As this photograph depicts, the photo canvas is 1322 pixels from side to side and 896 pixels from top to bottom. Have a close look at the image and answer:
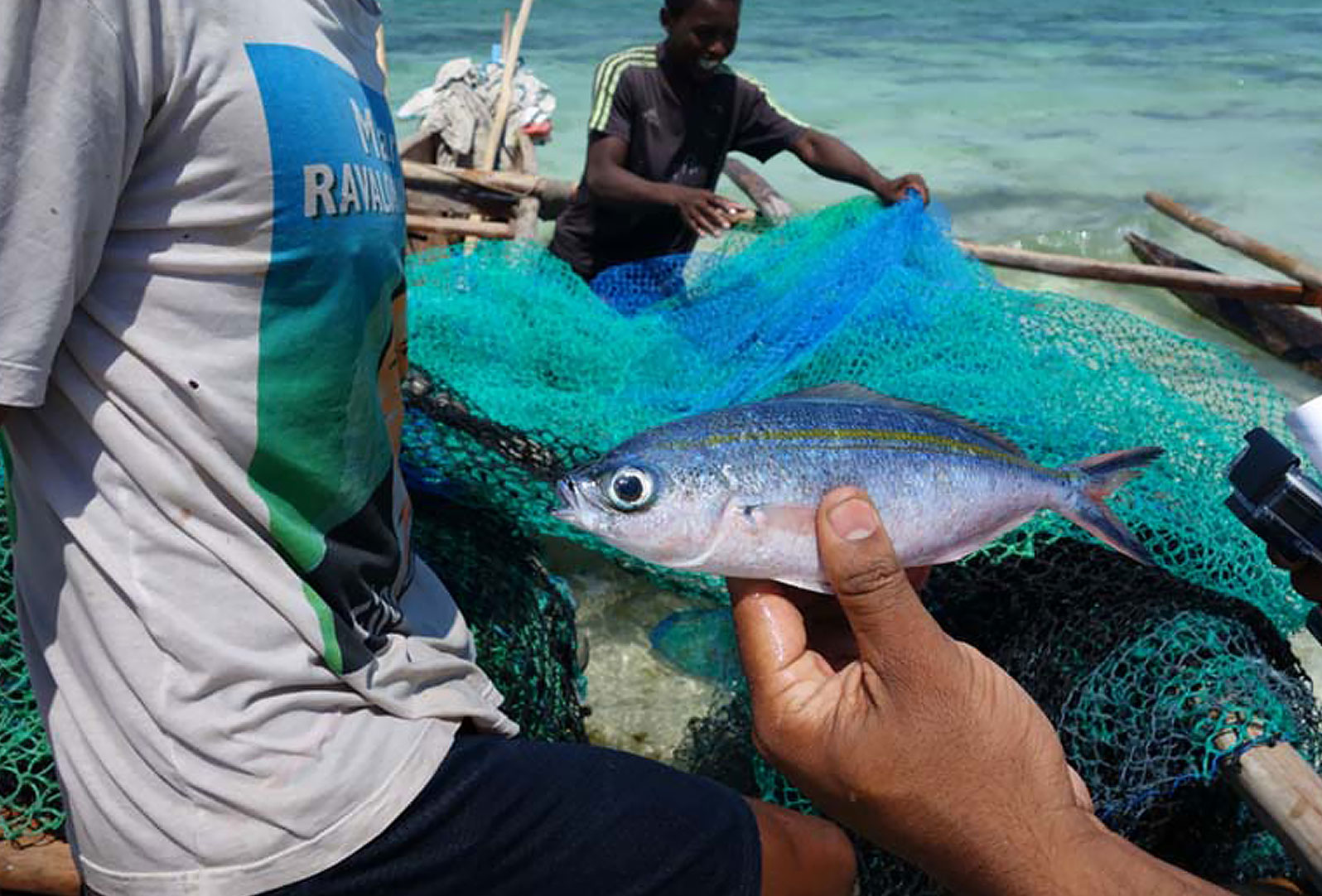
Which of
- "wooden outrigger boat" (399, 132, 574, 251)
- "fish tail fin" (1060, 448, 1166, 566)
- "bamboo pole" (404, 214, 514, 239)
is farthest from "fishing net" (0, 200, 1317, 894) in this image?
"wooden outrigger boat" (399, 132, 574, 251)

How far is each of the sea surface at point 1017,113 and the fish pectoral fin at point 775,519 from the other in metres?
2.14

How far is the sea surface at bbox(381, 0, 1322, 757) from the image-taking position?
24.2ft

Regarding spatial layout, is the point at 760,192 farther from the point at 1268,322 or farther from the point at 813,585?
the point at 813,585

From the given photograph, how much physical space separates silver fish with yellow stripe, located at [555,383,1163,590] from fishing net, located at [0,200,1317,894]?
0.76 meters

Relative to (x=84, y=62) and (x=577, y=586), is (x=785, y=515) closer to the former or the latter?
(x=84, y=62)

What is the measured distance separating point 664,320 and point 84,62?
2.98 meters

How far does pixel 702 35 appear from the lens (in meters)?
5.19

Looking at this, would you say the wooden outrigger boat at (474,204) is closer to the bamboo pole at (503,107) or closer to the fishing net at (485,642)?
the bamboo pole at (503,107)

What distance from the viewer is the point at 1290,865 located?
8.56 feet

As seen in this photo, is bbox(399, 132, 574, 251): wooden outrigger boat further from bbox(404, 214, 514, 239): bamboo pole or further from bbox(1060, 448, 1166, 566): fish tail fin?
bbox(1060, 448, 1166, 566): fish tail fin

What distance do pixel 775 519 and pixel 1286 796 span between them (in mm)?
1326

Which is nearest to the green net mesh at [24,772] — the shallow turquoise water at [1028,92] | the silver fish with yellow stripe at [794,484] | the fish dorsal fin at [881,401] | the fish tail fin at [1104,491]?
the silver fish with yellow stripe at [794,484]

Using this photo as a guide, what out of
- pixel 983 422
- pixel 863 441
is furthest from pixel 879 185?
pixel 863 441

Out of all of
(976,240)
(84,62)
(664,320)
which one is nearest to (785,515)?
(84,62)
